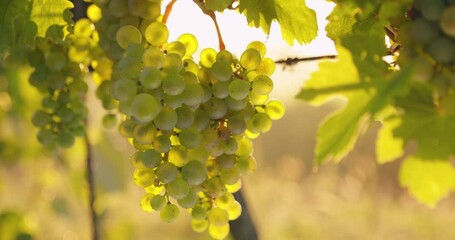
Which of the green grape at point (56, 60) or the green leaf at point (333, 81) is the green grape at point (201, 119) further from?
the green grape at point (56, 60)

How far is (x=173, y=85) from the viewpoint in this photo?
0.67 m

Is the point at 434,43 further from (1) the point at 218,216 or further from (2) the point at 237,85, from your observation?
(1) the point at 218,216

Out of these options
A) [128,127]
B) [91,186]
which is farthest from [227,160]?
[91,186]

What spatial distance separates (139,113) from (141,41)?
0.09 m

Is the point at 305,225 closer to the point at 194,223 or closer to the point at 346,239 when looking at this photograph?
the point at 346,239

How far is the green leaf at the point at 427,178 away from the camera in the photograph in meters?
0.54

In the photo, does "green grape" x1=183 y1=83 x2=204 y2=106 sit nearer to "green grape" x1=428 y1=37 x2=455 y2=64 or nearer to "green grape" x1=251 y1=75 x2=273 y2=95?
"green grape" x1=251 y1=75 x2=273 y2=95

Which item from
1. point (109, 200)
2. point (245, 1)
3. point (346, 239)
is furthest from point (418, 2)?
point (346, 239)

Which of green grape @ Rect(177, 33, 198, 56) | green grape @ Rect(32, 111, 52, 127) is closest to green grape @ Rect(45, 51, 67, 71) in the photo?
green grape @ Rect(32, 111, 52, 127)

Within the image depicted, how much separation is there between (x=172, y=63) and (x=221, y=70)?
0.17ft

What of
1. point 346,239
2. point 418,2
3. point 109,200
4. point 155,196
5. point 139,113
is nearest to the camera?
point 418,2

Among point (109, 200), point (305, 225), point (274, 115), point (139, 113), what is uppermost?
point (139, 113)

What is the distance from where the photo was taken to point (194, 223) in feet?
2.75

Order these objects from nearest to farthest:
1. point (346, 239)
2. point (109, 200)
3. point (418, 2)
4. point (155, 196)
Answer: point (418, 2) < point (155, 196) < point (109, 200) < point (346, 239)
